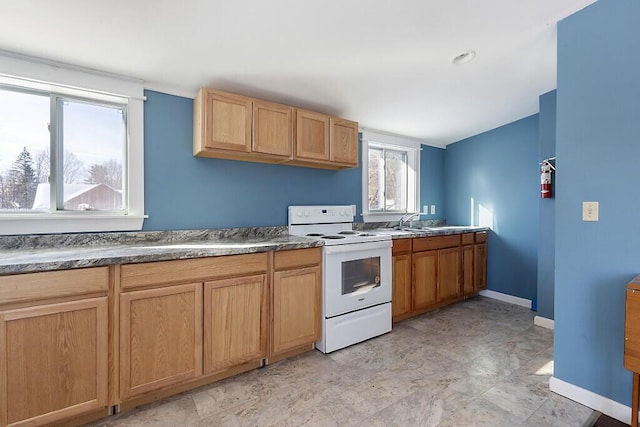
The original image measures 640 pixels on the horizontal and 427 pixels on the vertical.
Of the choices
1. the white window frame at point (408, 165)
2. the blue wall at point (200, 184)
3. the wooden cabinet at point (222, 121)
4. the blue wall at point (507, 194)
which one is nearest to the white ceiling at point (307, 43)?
the wooden cabinet at point (222, 121)

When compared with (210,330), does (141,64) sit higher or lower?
higher

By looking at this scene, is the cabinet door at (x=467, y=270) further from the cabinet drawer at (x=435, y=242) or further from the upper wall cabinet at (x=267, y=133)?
the upper wall cabinet at (x=267, y=133)

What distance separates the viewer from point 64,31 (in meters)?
1.66

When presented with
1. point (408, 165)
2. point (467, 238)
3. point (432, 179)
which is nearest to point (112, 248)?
point (408, 165)

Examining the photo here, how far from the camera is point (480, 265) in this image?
3.89 m

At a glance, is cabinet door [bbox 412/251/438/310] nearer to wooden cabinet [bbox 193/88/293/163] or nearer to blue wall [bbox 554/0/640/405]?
blue wall [bbox 554/0/640/405]

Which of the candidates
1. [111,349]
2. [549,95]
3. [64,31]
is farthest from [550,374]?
[64,31]

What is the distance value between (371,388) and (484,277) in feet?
8.92

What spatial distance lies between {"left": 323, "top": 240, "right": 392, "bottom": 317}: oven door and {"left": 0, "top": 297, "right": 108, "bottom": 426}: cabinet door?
58.5 inches

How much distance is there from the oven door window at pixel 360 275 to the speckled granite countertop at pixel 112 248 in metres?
0.38

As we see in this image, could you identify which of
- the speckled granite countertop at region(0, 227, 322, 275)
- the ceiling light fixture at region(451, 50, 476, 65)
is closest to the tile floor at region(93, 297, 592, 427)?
the speckled granite countertop at region(0, 227, 322, 275)

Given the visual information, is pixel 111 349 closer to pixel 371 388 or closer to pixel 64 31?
pixel 371 388

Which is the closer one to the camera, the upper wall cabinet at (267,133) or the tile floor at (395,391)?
the tile floor at (395,391)

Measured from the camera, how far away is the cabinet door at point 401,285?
2969 mm
